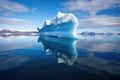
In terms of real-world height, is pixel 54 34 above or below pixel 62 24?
below

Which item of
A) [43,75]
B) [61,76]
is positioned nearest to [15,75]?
[43,75]

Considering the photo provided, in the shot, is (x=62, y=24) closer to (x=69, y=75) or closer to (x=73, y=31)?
(x=73, y=31)

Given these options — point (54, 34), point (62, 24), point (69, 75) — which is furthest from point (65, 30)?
point (69, 75)

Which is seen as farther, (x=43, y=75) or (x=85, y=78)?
(x=43, y=75)

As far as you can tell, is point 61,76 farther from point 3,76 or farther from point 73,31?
point 73,31

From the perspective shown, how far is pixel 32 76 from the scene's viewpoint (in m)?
7.29

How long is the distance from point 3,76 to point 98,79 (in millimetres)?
4954

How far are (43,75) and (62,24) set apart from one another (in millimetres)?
46094

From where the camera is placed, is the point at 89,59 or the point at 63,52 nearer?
the point at 89,59

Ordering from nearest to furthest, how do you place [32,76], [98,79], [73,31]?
[98,79] < [32,76] < [73,31]

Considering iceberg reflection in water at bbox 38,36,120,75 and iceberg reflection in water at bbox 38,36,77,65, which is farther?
iceberg reflection in water at bbox 38,36,77,65

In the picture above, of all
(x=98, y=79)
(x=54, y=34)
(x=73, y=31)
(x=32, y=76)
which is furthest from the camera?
(x=54, y=34)

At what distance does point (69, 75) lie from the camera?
7484 mm

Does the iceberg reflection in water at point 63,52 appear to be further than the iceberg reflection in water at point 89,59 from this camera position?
Yes
